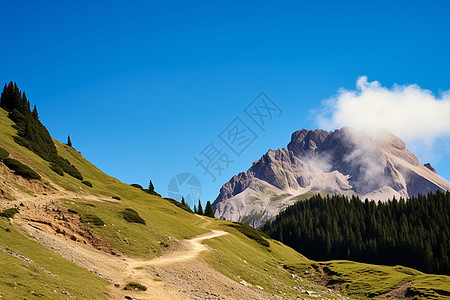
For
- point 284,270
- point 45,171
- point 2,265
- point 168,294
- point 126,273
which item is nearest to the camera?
point 2,265

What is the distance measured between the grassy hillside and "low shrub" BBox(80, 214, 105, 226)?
0.44 ft

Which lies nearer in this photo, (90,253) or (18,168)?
(90,253)

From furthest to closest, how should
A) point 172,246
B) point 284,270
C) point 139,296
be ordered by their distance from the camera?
point 284,270 → point 172,246 → point 139,296

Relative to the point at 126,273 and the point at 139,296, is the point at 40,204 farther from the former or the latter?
the point at 139,296

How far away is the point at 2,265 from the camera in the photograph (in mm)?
20344

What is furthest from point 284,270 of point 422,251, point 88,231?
point 422,251

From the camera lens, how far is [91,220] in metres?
41.7

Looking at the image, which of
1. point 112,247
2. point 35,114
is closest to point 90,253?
point 112,247

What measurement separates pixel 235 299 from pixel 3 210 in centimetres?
2561

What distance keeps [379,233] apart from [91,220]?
431 ft

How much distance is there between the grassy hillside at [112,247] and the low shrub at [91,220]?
133 mm

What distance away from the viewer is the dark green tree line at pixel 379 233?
A: 119 m

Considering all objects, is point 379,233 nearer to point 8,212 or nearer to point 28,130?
point 28,130

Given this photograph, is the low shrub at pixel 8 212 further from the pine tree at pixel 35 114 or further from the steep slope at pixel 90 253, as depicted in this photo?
the pine tree at pixel 35 114
